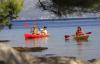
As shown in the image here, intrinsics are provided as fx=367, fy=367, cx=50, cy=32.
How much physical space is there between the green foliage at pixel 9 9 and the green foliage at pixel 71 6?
33.7 feet

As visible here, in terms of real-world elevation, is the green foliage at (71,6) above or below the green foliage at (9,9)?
above

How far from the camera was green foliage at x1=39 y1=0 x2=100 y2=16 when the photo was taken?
19.3 ft

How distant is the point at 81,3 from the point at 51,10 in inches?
25.9

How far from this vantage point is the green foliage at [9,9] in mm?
17809

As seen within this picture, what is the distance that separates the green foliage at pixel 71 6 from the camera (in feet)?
19.3

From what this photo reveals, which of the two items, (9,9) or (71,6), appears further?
(9,9)

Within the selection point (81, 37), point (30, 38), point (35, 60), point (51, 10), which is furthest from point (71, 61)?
point (30, 38)

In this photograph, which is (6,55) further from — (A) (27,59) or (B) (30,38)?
(B) (30,38)

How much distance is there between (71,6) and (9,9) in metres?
13.3

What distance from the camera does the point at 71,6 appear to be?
5.96 m

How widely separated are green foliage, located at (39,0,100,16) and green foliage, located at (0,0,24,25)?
10264 mm

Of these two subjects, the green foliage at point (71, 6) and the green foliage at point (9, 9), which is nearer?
the green foliage at point (71, 6)

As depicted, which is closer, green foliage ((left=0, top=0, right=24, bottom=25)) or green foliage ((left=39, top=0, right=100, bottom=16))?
green foliage ((left=39, top=0, right=100, bottom=16))

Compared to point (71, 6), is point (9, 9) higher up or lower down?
lower down
